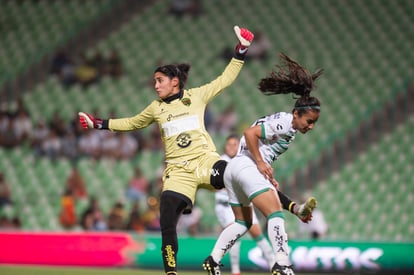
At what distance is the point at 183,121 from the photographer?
28.3 feet

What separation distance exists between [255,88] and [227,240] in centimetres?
1105

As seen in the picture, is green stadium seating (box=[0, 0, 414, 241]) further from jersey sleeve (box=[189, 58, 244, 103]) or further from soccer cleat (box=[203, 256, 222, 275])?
soccer cleat (box=[203, 256, 222, 275])

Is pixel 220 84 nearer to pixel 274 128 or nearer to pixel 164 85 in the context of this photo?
pixel 164 85

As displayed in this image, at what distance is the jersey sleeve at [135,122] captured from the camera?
8719 millimetres

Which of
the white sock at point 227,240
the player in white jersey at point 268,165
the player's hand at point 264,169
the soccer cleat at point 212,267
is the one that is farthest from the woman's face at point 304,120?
the soccer cleat at point 212,267

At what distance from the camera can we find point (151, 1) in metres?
22.4

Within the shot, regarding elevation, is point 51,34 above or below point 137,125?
above

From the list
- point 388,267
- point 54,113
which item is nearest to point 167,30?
point 54,113

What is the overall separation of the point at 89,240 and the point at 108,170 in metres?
3.89

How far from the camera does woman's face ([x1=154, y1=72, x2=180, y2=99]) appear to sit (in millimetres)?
8695

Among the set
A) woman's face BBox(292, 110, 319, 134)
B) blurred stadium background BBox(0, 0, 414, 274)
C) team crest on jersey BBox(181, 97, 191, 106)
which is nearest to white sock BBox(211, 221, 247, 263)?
woman's face BBox(292, 110, 319, 134)

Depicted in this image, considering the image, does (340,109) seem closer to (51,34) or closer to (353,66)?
(353,66)

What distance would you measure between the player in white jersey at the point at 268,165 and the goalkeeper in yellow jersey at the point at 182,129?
40 cm

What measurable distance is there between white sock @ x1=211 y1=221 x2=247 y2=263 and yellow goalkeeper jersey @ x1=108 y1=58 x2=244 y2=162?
0.86 m
